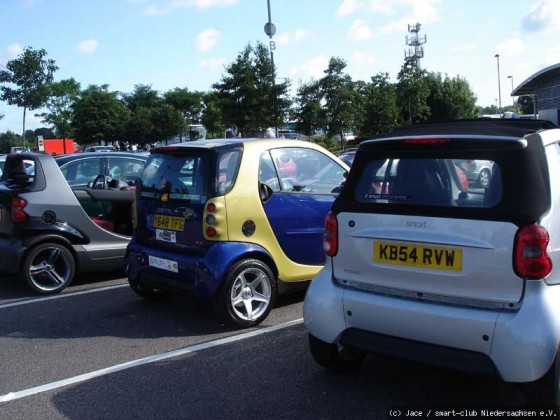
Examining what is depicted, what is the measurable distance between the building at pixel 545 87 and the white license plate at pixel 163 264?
41577mm

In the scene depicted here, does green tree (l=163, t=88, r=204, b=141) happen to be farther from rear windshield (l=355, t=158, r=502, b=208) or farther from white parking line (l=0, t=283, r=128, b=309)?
rear windshield (l=355, t=158, r=502, b=208)

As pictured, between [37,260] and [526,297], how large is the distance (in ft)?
17.7

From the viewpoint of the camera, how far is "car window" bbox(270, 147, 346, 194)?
214 inches

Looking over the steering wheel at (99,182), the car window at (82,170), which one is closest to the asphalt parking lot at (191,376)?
the steering wheel at (99,182)

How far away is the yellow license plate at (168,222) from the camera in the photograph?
5.02 m

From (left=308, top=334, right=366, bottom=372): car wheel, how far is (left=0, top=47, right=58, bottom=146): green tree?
37890 millimetres

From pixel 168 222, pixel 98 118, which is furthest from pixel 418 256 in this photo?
pixel 98 118

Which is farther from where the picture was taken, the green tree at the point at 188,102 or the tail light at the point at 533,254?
the green tree at the point at 188,102

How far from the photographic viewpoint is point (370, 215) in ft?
11.0

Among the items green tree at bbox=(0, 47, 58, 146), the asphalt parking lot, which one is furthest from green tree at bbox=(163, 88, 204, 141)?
the asphalt parking lot

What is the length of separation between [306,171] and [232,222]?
113 cm

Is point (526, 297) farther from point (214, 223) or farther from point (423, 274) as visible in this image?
point (214, 223)

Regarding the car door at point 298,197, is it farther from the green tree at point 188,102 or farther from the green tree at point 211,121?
the green tree at point 188,102

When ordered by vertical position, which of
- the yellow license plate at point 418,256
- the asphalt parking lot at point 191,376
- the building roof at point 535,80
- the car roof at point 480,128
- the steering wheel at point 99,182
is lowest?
the asphalt parking lot at point 191,376
